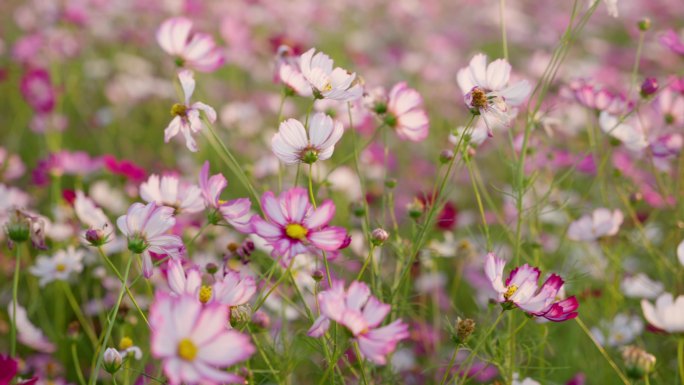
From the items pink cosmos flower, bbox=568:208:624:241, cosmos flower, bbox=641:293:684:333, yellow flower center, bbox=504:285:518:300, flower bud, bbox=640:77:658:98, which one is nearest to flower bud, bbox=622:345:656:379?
cosmos flower, bbox=641:293:684:333

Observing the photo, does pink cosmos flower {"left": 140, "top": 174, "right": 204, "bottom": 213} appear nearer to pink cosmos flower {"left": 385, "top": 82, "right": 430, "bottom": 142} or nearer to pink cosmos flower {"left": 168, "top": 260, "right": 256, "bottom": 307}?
pink cosmos flower {"left": 168, "top": 260, "right": 256, "bottom": 307}

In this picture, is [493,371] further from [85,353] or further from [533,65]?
[533,65]

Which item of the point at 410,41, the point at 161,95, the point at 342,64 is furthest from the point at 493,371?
the point at 410,41

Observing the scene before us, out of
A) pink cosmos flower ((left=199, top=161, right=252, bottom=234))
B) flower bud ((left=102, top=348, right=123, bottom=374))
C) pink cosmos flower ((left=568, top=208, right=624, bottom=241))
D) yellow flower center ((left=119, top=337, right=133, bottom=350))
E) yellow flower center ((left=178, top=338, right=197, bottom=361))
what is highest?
yellow flower center ((left=178, top=338, right=197, bottom=361))

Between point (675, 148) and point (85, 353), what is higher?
point (675, 148)

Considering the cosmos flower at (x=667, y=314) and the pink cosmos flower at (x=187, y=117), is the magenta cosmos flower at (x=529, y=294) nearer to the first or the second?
the cosmos flower at (x=667, y=314)

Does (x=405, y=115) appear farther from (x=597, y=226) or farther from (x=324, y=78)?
(x=597, y=226)
